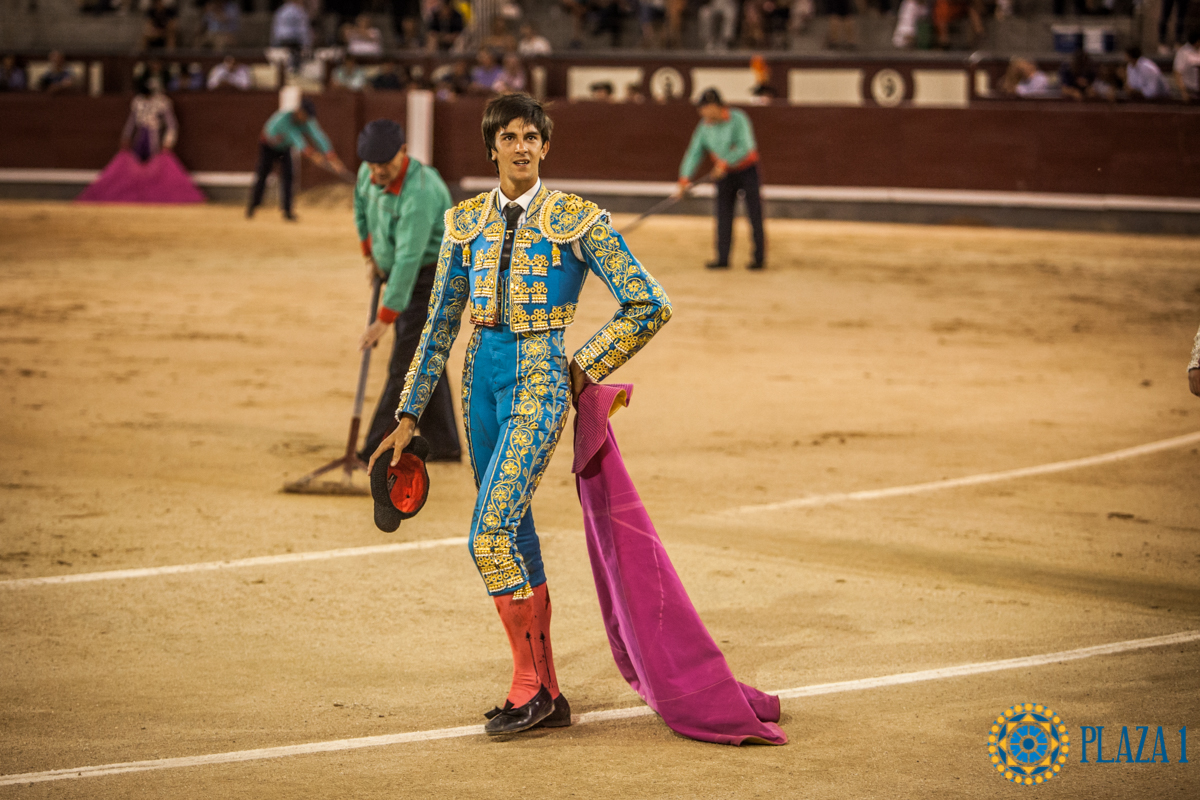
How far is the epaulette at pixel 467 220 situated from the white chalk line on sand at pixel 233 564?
1.99m

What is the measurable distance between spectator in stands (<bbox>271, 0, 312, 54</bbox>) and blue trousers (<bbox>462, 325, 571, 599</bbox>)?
20.0 metres

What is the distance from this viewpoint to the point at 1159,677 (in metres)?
3.89

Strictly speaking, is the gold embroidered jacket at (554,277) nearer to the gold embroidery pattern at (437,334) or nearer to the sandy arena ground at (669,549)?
the gold embroidery pattern at (437,334)

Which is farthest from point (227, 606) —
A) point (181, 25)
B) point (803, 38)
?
point (181, 25)

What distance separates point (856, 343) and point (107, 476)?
5.62 meters

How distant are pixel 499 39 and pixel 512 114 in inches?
739

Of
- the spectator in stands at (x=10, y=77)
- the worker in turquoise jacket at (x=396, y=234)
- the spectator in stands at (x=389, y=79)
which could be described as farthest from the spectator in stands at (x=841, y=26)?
the worker in turquoise jacket at (x=396, y=234)

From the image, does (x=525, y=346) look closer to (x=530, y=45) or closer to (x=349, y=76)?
(x=530, y=45)

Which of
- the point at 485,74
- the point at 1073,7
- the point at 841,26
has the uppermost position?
the point at 1073,7

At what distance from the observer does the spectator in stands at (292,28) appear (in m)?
22.3

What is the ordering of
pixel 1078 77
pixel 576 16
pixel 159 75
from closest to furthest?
pixel 1078 77 < pixel 159 75 < pixel 576 16

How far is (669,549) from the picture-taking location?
5.28m

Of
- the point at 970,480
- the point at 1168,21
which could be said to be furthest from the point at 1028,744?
the point at 1168,21

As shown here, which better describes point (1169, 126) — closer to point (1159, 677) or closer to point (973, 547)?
point (973, 547)
